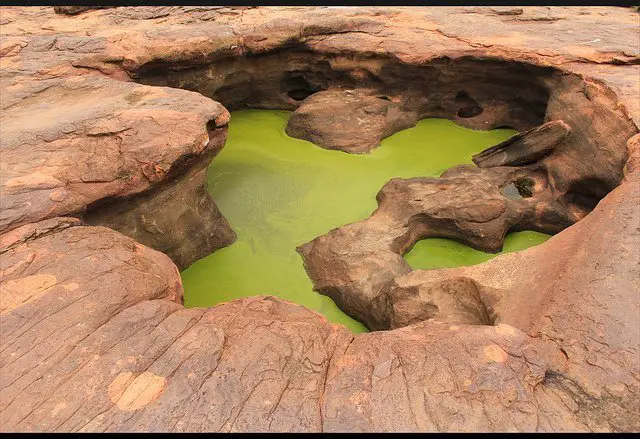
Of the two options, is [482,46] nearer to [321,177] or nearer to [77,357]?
[321,177]

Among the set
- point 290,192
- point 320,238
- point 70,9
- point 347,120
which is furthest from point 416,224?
point 70,9

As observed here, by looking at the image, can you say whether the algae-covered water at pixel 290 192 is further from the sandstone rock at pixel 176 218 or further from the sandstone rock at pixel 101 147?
the sandstone rock at pixel 101 147

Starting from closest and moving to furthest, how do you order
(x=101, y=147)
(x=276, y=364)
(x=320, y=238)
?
1. (x=276, y=364)
2. (x=101, y=147)
3. (x=320, y=238)

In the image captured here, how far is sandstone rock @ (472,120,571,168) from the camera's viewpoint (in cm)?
556

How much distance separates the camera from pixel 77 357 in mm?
2502

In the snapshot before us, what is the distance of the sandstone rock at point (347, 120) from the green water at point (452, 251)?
199 centimetres

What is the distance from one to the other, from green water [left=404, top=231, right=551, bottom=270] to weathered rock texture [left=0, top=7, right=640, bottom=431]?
4.8 inches

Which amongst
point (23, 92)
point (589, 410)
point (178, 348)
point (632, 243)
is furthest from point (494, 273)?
point (23, 92)

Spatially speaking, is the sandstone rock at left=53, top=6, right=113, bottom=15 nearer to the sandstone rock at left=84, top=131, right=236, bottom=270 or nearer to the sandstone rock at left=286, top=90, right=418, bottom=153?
the sandstone rock at left=286, top=90, right=418, bottom=153

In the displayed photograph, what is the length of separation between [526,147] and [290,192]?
2.78 metres

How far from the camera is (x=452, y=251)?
5273 mm

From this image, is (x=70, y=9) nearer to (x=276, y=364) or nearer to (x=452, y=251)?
(x=452, y=251)

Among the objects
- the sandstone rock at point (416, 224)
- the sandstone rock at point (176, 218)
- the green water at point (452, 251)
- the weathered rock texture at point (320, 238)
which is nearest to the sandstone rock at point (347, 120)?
the weathered rock texture at point (320, 238)

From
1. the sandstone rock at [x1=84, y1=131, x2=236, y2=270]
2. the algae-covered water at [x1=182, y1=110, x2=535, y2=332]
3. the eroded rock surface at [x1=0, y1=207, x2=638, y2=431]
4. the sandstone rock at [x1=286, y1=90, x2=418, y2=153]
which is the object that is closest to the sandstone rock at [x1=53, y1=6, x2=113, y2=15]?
the algae-covered water at [x1=182, y1=110, x2=535, y2=332]
